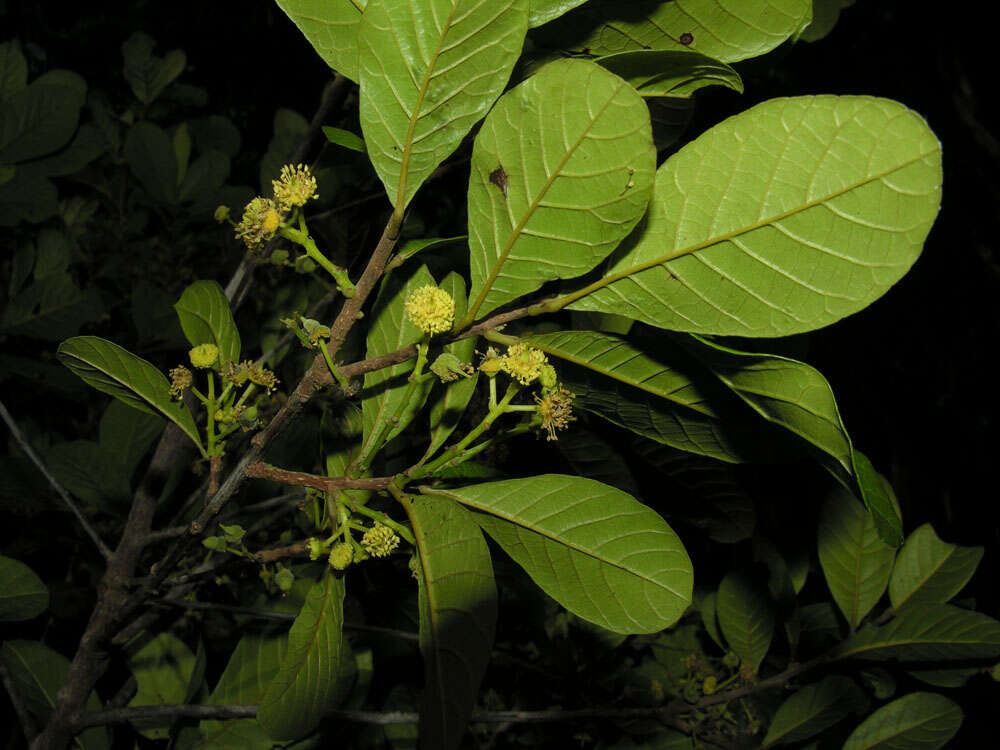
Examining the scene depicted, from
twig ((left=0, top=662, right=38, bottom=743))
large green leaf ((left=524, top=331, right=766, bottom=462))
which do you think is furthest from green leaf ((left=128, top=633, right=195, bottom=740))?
large green leaf ((left=524, top=331, right=766, bottom=462))

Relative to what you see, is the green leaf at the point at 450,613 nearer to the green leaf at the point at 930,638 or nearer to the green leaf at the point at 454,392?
the green leaf at the point at 454,392

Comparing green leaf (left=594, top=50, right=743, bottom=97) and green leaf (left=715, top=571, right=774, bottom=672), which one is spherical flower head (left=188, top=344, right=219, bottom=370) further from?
green leaf (left=715, top=571, right=774, bottom=672)

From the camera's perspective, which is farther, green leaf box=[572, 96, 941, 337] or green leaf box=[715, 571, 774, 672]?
green leaf box=[715, 571, 774, 672]

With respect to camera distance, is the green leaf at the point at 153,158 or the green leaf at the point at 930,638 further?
the green leaf at the point at 153,158

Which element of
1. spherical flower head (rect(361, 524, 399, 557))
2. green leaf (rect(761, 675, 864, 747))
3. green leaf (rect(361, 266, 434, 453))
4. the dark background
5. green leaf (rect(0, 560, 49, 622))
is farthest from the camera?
the dark background

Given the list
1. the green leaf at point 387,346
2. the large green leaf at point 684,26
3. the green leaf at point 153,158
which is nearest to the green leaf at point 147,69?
the green leaf at point 153,158

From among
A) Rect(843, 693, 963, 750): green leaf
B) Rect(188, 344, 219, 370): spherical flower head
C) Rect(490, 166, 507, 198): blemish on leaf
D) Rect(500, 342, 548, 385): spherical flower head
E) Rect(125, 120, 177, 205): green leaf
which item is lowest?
Rect(843, 693, 963, 750): green leaf

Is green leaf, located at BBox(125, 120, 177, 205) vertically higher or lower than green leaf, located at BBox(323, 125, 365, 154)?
lower
